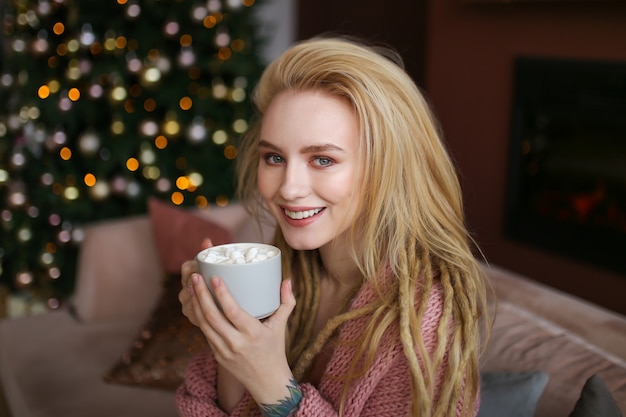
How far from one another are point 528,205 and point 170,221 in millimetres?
2281

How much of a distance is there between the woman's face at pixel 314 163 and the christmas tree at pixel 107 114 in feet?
7.00

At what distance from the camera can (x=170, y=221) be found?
2.19 m

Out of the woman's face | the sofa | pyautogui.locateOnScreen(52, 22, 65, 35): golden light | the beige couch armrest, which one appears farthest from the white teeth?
pyautogui.locateOnScreen(52, 22, 65, 35): golden light

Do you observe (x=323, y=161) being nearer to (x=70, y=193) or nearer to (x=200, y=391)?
(x=200, y=391)

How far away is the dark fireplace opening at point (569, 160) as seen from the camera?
3.08 metres

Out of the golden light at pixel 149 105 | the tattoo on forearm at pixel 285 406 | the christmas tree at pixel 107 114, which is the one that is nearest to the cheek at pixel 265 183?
the tattoo on forearm at pixel 285 406

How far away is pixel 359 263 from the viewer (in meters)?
1.19

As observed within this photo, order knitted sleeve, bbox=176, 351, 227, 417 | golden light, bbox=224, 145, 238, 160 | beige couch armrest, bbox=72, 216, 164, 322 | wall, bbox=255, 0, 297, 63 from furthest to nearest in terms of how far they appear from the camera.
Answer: wall, bbox=255, 0, 297, 63 → golden light, bbox=224, 145, 238, 160 → beige couch armrest, bbox=72, 216, 164, 322 → knitted sleeve, bbox=176, 351, 227, 417

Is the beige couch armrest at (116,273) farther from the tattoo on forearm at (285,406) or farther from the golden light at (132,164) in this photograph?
the tattoo on forearm at (285,406)

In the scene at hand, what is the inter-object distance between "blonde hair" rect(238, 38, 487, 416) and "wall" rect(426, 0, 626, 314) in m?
2.20

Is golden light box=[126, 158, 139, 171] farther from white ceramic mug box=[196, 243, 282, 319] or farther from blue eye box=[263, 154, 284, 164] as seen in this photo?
white ceramic mug box=[196, 243, 282, 319]

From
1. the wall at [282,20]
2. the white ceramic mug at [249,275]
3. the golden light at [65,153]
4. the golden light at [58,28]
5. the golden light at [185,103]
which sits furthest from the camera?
the wall at [282,20]

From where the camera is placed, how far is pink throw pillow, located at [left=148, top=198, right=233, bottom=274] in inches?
83.4

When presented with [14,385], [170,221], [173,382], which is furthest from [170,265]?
[14,385]
